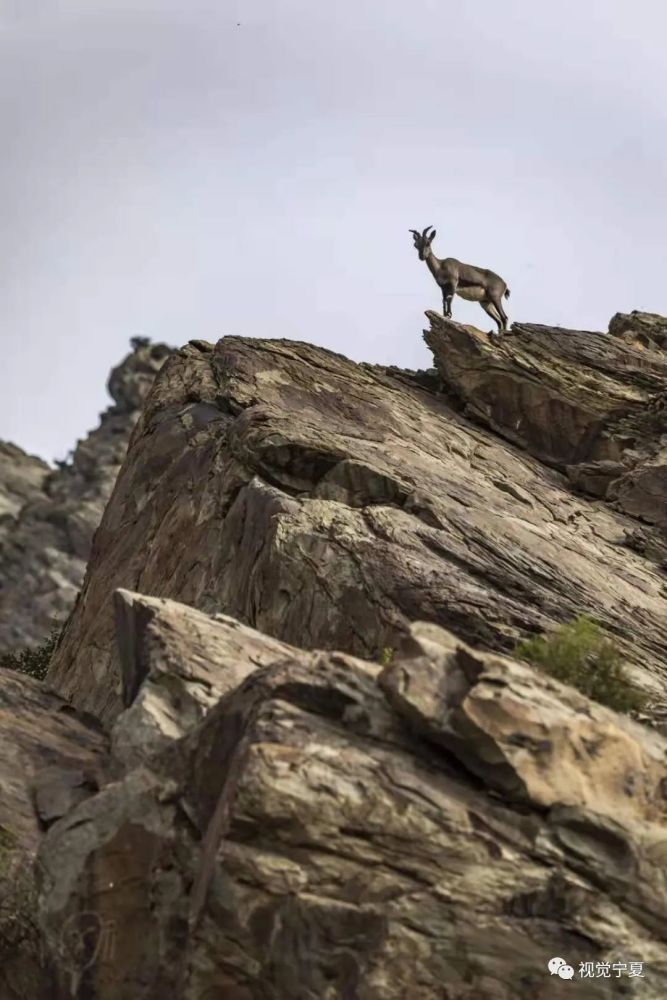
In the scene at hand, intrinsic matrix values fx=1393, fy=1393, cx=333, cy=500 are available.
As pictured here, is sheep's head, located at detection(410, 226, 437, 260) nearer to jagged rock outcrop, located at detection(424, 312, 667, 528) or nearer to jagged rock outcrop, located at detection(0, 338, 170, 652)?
jagged rock outcrop, located at detection(424, 312, 667, 528)

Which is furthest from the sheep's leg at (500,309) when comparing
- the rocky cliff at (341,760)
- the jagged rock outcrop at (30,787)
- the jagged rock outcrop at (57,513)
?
the jagged rock outcrop at (57,513)

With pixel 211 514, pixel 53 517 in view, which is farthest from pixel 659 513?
pixel 53 517

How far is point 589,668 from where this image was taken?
749 inches

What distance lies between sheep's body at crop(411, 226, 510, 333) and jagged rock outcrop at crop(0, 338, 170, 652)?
1774 inches

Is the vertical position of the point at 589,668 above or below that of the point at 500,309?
below

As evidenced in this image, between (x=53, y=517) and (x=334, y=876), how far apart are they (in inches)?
3230

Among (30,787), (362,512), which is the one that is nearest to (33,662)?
(362,512)

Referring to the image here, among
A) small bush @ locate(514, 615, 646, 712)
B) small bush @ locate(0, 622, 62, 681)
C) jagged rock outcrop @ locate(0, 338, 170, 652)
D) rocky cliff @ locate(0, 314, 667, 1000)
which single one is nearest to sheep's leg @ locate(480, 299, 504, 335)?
rocky cliff @ locate(0, 314, 667, 1000)

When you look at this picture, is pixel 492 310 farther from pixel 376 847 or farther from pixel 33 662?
pixel 376 847

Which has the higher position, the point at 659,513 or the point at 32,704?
the point at 659,513

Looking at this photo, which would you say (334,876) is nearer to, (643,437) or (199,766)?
(199,766)

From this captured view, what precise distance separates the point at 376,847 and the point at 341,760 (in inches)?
41.2

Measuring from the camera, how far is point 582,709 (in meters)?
16.7

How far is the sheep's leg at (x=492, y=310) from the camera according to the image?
37.9 m
